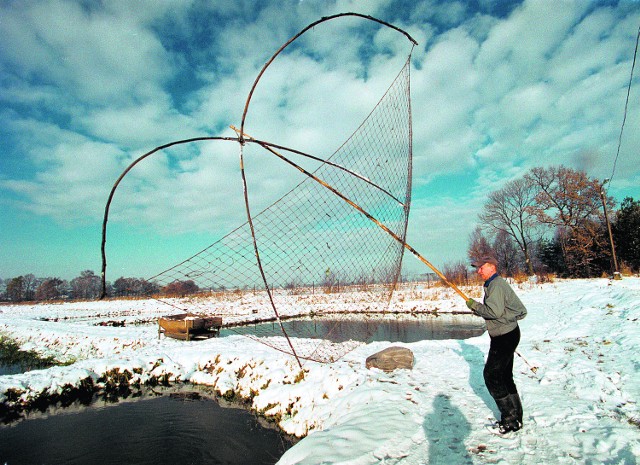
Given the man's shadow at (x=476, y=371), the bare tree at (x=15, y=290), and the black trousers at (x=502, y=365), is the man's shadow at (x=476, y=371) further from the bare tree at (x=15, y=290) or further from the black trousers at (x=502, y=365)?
the bare tree at (x=15, y=290)

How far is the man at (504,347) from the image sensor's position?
3.62 metres

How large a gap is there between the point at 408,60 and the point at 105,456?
839cm

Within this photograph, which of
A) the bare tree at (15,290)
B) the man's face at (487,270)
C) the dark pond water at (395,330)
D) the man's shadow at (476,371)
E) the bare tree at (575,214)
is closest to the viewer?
the man's face at (487,270)

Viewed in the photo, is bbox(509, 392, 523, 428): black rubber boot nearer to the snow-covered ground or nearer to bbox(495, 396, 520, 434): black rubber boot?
bbox(495, 396, 520, 434): black rubber boot

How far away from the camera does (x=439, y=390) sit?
17.0 ft

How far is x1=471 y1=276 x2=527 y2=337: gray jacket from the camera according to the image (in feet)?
11.9

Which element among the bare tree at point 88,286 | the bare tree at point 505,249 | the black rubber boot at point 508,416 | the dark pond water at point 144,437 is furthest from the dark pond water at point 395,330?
the bare tree at point 88,286

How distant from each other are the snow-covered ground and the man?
8.7 inches

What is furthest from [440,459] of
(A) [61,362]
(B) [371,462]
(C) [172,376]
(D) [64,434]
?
(A) [61,362]

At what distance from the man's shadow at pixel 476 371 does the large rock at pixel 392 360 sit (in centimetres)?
113

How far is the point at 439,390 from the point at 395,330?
9.32 metres

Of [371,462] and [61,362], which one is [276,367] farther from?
[61,362]

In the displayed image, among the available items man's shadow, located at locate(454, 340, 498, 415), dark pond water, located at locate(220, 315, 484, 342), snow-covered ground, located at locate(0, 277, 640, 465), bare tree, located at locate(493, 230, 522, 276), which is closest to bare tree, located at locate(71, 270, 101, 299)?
dark pond water, located at locate(220, 315, 484, 342)

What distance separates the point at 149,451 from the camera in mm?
5074
